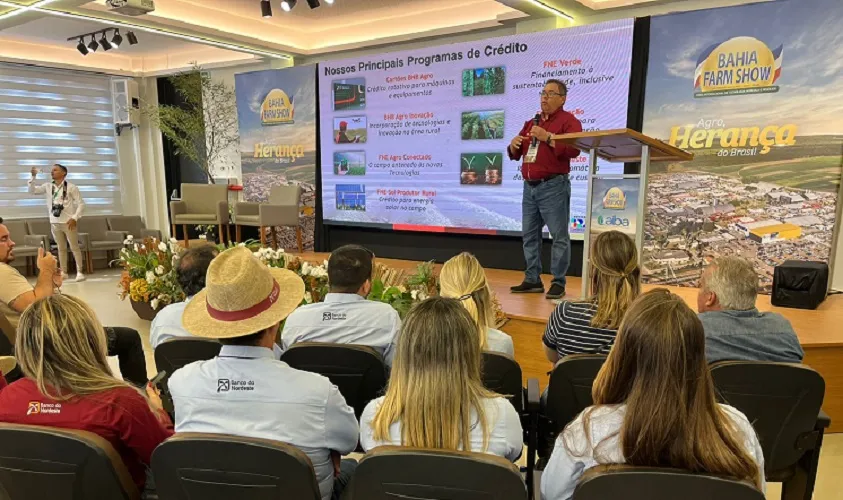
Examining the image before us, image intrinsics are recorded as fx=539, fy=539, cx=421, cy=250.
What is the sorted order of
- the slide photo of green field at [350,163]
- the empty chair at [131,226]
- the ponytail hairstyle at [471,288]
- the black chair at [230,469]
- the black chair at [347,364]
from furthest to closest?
the empty chair at [131,226] → the slide photo of green field at [350,163] → the ponytail hairstyle at [471,288] → the black chair at [347,364] → the black chair at [230,469]

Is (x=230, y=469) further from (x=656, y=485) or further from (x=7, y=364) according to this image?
(x=7, y=364)

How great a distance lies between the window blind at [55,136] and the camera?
860cm

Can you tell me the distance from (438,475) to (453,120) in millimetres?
5542

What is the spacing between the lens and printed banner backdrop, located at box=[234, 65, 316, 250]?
297 inches

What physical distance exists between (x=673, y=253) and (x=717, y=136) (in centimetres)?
114

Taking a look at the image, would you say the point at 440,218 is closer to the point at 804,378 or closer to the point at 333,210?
the point at 333,210

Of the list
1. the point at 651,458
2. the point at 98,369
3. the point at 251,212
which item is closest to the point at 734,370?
the point at 651,458

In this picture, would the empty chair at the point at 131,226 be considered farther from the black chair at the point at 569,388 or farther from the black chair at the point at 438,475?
the black chair at the point at 438,475

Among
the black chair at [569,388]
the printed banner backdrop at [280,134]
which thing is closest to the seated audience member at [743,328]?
the black chair at [569,388]

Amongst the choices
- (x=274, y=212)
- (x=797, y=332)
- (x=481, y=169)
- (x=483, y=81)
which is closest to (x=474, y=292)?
(x=797, y=332)

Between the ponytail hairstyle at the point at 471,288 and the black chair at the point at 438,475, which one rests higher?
the ponytail hairstyle at the point at 471,288

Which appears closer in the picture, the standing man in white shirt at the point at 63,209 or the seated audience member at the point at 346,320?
the seated audience member at the point at 346,320

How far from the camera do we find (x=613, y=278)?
208cm

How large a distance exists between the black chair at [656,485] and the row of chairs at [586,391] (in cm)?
58
